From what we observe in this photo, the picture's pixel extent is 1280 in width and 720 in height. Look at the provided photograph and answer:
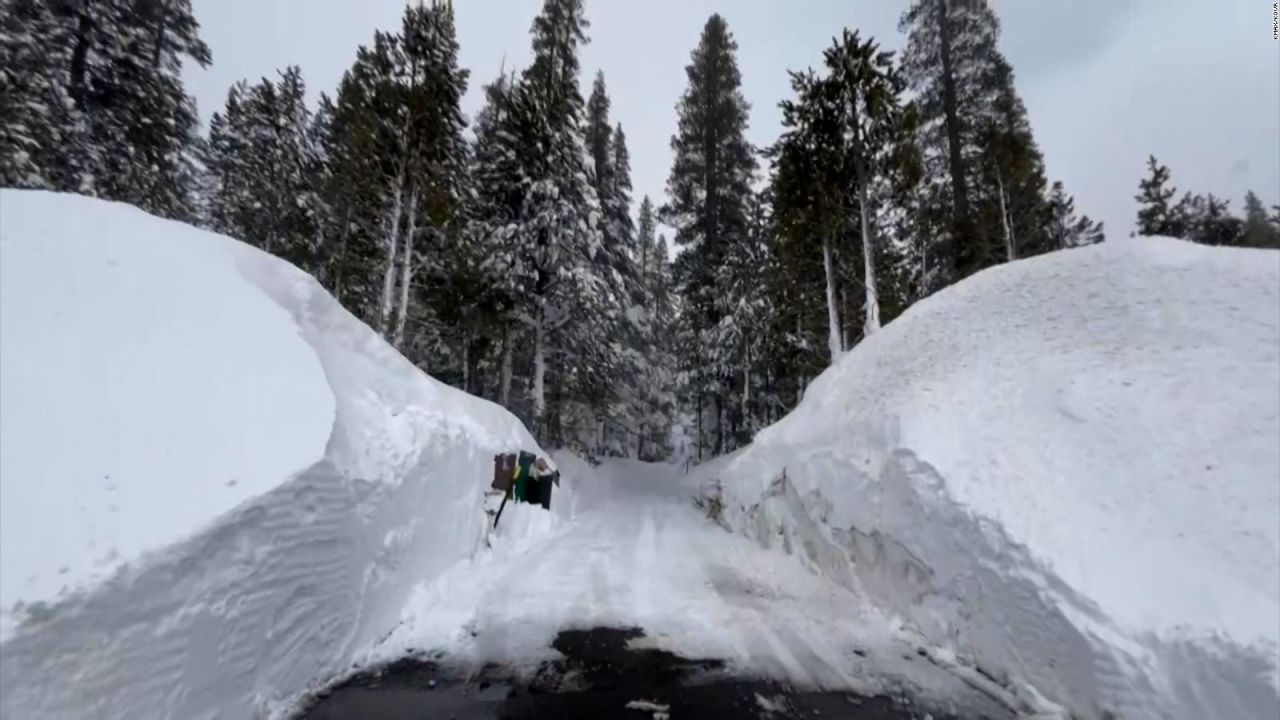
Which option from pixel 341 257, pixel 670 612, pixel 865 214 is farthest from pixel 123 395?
pixel 341 257

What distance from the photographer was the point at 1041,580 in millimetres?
4148

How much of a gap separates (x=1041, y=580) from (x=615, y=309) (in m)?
15.1

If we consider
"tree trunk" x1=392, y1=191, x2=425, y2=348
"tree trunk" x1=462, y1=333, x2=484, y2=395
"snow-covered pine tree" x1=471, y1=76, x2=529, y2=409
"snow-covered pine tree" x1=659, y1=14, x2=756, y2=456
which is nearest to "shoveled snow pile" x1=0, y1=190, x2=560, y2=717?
"tree trunk" x1=392, y1=191, x2=425, y2=348

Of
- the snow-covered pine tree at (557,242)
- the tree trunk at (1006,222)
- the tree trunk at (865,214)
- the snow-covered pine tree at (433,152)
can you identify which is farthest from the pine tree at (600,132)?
the tree trunk at (1006,222)

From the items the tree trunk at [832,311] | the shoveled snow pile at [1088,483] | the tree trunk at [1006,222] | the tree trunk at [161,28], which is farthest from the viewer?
the tree trunk at [1006,222]

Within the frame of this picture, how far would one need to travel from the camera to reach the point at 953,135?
20.6m

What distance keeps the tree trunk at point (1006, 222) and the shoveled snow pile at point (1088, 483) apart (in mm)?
12766

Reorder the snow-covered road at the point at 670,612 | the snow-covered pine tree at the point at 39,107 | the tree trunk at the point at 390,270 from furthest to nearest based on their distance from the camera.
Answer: the tree trunk at the point at 390,270, the snow-covered pine tree at the point at 39,107, the snow-covered road at the point at 670,612

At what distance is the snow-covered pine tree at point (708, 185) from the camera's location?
2259 cm

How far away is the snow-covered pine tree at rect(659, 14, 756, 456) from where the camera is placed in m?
22.6

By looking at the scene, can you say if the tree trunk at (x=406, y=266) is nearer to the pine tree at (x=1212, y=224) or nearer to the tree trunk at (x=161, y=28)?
the tree trunk at (x=161, y=28)

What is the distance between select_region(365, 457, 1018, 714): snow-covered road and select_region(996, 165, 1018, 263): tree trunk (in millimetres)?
16025

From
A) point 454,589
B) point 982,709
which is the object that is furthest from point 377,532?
point 982,709

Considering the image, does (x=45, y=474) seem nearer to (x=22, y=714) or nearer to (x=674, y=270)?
(x=22, y=714)
